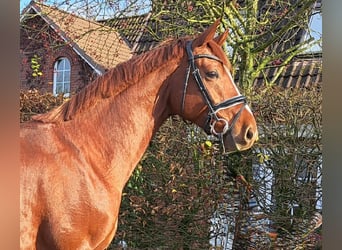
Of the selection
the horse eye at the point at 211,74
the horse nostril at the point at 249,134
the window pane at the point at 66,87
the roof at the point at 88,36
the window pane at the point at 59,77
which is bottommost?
the horse nostril at the point at 249,134

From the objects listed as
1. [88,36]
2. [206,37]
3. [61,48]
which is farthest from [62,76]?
[206,37]

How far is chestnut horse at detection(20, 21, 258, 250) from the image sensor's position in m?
1.63

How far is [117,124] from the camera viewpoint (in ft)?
5.75

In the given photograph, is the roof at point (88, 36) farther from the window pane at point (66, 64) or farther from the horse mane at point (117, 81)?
the horse mane at point (117, 81)

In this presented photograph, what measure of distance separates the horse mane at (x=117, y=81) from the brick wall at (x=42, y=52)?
0.99 metres

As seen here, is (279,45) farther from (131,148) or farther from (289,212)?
(131,148)

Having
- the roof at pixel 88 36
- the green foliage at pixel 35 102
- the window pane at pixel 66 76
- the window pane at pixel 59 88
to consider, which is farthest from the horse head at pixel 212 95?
the green foliage at pixel 35 102

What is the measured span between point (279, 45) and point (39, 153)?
5.66ft

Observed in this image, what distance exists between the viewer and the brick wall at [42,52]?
2.75m

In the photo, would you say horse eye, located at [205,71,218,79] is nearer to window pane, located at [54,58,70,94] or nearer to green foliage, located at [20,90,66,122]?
window pane, located at [54,58,70,94]

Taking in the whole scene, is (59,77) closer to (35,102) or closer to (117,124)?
(35,102)

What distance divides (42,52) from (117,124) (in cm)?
129

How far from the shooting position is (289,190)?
8.82ft

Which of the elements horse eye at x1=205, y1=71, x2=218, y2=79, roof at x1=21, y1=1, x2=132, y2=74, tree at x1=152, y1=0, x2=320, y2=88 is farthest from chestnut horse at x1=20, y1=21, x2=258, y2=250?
roof at x1=21, y1=1, x2=132, y2=74
